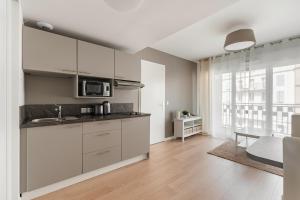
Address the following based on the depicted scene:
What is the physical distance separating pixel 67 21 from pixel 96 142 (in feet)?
5.68

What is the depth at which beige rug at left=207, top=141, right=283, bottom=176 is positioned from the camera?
2.31 meters

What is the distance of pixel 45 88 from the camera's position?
220 centimetres

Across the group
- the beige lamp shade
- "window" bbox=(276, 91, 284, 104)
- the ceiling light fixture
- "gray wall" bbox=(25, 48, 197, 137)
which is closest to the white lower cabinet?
"gray wall" bbox=(25, 48, 197, 137)

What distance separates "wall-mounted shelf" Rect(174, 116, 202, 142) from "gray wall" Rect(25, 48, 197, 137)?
0.23m

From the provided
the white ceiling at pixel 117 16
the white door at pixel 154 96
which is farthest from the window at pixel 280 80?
the white ceiling at pixel 117 16

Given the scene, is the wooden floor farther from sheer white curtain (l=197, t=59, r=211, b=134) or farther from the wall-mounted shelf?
sheer white curtain (l=197, t=59, r=211, b=134)

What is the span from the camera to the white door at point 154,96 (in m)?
3.56

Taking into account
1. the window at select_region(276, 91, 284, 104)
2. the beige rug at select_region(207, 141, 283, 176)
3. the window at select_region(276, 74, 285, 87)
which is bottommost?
the beige rug at select_region(207, 141, 283, 176)

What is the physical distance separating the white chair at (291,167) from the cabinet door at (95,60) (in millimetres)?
2342

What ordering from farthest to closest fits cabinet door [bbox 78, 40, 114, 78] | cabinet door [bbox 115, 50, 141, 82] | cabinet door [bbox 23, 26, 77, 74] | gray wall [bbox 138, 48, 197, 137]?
gray wall [bbox 138, 48, 197, 137] < cabinet door [bbox 115, 50, 141, 82] < cabinet door [bbox 78, 40, 114, 78] < cabinet door [bbox 23, 26, 77, 74]

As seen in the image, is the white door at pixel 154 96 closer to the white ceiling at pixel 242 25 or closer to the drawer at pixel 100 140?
the white ceiling at pixel 242 25

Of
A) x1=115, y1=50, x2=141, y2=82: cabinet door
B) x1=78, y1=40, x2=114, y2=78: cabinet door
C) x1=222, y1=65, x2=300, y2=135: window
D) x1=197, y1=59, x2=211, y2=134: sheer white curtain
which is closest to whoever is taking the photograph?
x1=78, y1=40, x2=114, y2=78: cabinet door

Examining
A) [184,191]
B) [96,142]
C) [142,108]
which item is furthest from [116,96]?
[184,191]

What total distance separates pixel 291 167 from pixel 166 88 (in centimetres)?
344
